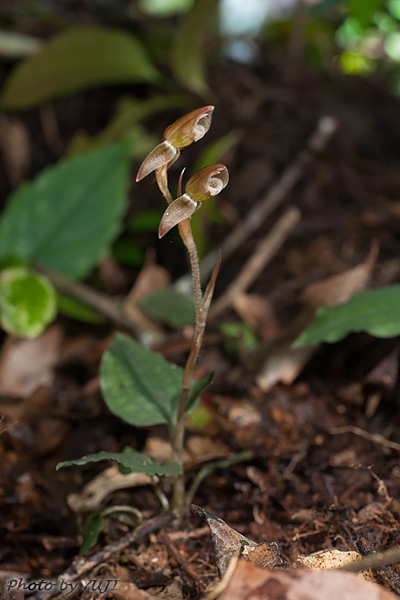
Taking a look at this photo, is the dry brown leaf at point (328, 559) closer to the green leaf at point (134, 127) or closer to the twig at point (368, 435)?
the twig at point (368, 435)

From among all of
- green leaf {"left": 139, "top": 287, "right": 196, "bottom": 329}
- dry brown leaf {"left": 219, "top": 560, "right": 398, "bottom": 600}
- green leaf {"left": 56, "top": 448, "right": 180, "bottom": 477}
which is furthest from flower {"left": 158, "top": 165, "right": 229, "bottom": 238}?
green leaf {"left": 139, "top": 287, "right": 196, "bottom": 329}

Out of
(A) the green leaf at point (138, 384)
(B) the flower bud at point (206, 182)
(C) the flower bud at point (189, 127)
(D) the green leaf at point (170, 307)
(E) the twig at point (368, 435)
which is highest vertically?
(C) the flower bud at point (189, 127)

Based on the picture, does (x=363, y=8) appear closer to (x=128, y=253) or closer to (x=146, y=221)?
(x=146, y=221)

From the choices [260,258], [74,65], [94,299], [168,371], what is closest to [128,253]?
[94,299]

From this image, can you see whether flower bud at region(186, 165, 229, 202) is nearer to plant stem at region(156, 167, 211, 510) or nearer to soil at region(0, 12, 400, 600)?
plant stem at region(156, 167, 211, 510)

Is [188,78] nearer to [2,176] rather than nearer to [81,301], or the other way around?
[2,176]

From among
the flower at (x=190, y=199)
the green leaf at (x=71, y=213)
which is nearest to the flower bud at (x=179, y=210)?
the flower at (x=190, y=199)
